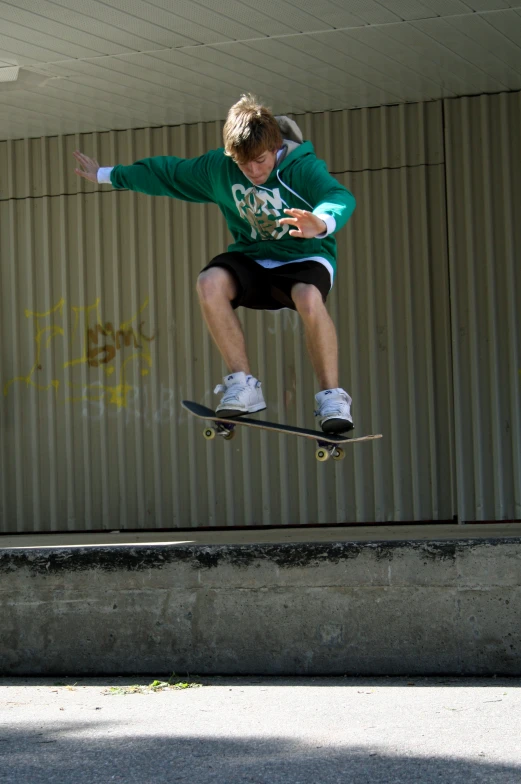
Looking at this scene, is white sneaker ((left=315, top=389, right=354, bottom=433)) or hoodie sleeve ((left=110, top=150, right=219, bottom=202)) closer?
white sneaker ((left=315, top=389, right=354, bottom=433))

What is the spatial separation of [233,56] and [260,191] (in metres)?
2.83

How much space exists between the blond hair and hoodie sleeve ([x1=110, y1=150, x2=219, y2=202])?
51 centimetres

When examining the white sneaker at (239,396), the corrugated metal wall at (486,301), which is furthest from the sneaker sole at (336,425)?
the corrugated metal wall at (486,301)

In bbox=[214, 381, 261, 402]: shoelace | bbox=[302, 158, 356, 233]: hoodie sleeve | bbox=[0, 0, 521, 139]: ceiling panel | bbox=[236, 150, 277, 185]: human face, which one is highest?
bbox=[0, 0, 521, 139]: ceiling panel

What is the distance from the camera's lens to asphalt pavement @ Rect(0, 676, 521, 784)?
394 cm

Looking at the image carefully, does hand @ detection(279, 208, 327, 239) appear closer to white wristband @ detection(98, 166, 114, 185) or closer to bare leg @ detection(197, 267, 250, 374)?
bare leg @ detection(197, 267, 250, 374)

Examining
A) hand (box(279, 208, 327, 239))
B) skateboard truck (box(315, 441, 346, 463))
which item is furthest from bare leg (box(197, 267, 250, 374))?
hand (box(279, 208, 327, 239))

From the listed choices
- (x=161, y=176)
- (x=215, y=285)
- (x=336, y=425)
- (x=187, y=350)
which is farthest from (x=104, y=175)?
(x=187, y=350)

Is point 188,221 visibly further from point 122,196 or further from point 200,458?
point 200,458

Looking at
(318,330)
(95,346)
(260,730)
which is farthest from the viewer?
(95,346)

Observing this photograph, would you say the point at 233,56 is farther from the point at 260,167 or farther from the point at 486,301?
the point at 486,301

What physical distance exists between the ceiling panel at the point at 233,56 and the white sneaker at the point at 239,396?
9.43 feet

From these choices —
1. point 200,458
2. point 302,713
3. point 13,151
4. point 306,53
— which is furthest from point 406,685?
point 13,151

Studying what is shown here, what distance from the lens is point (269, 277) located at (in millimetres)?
5941
